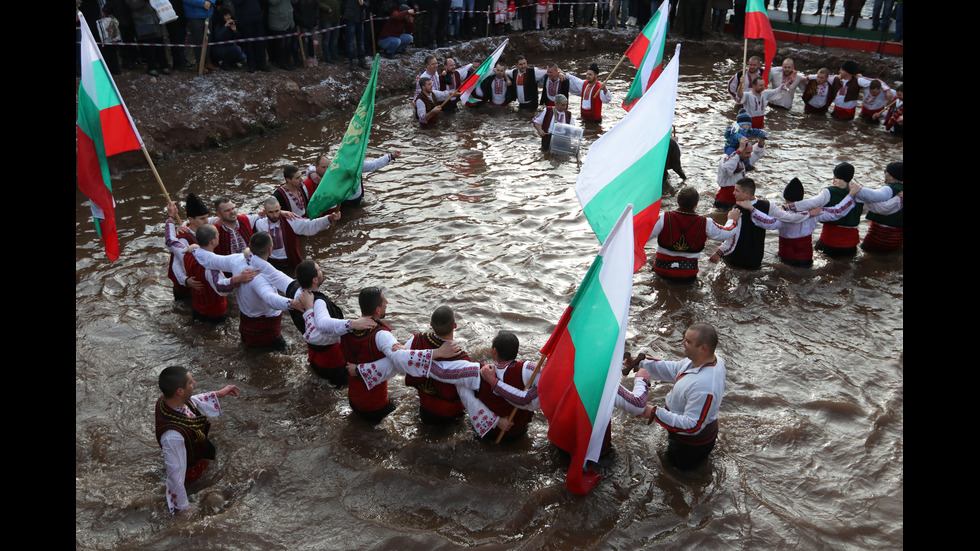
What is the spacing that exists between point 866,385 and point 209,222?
6756mm

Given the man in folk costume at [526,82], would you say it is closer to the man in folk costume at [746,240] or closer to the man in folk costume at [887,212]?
the man in folk costume at [746,240]

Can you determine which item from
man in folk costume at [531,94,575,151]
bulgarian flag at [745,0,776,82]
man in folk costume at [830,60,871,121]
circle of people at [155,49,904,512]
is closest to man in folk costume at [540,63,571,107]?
man in folk costume at [531,94,575,151]

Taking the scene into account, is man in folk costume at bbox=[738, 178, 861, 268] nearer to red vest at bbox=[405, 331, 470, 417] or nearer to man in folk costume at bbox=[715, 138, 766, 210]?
man in folk costume at bbox=[715, 138, 766, 210]

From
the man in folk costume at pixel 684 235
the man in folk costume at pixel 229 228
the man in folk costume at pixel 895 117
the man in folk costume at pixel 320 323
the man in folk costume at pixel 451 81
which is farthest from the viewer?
the man in folk costume at pixel 451 81

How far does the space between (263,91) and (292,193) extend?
230 inches

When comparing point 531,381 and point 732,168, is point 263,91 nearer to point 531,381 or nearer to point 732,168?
point 732,168

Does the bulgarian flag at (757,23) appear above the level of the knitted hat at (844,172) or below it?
above

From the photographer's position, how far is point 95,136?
20.3 feet

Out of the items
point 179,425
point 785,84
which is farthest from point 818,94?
point 179,425

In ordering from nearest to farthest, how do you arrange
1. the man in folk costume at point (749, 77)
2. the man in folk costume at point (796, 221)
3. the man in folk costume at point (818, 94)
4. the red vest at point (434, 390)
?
1. the red vest at point (434, 390)
2. the man in folk costume at point (796, 221)
3. the man in folk costume at point (749, 77)
4. the man in folk costume at point (818, 94)

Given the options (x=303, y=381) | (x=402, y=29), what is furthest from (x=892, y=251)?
(x=402, y=29)

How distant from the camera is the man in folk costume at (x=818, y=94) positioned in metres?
13.2

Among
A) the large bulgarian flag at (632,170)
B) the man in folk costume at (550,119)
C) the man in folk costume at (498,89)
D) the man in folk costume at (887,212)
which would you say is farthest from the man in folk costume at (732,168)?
the man in folk costume at (498,89)

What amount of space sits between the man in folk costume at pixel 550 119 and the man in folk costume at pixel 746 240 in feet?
15.0
